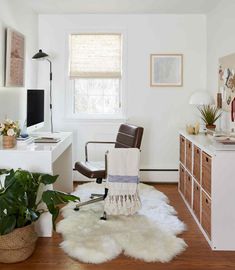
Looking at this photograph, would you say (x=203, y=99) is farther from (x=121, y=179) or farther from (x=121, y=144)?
(x=121, y=179)

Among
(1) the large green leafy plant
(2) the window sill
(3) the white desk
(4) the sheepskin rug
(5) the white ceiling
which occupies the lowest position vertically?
(4) the sheepskin rug

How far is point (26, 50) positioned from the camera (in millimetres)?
4629

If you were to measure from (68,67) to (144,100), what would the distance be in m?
1.20

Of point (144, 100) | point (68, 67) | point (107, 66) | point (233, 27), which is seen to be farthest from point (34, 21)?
point (233, 27)

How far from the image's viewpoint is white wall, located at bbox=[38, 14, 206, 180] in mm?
5195

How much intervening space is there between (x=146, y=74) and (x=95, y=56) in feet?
2.55

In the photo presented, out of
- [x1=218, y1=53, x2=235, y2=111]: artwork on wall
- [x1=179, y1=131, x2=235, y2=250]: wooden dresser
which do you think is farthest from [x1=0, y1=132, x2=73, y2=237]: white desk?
[x1=218, y1=53, x2=235, y2=111]: artwork on wall

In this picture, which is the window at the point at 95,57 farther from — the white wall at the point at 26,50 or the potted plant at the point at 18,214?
the potted plant at the point at 18,214

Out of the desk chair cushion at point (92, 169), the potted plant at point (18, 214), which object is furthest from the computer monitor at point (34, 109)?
the potted plant at point (18, 214)

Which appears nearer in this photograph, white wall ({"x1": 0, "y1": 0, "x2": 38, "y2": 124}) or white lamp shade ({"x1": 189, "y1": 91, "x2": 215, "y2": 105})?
white wall ({"x1": 0, "y1": 0, "x2": 38, "y2": 124})

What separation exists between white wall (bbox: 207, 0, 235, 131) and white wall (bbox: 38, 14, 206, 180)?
0.74 feet

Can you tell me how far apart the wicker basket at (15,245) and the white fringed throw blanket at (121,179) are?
993 mm

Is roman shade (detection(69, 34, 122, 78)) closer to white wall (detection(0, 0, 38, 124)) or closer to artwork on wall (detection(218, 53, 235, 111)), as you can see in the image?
white wall (detection(0, 0, 38, 124))

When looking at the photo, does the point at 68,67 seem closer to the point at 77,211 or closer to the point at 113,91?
the point at 113,91
